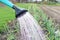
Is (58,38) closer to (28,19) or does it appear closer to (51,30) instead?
(51,30)

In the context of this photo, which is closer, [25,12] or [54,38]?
[25,12]

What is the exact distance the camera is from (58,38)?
4766mm

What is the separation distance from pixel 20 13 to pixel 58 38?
167 centimetres

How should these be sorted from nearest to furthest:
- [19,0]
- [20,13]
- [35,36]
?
[20,13] < [35,36] < [19,0]

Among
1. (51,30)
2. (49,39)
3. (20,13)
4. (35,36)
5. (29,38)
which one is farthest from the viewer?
(51,30)

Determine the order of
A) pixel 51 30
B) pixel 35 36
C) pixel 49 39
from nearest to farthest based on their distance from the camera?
pixel 35 36 < pixel 49 39 < pixel 51 30

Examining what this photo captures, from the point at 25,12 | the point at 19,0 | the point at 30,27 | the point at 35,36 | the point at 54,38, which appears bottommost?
the point at 19,0

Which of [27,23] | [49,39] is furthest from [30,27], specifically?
[49,39]

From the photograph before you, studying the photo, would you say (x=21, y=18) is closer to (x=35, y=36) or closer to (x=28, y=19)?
(x=28, y=19)

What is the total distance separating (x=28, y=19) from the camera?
11.4 ft

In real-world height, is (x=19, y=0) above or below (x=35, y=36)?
below

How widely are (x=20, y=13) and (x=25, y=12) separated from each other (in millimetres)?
92

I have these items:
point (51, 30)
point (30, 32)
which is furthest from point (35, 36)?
point (51, 30)

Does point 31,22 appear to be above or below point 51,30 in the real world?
above
